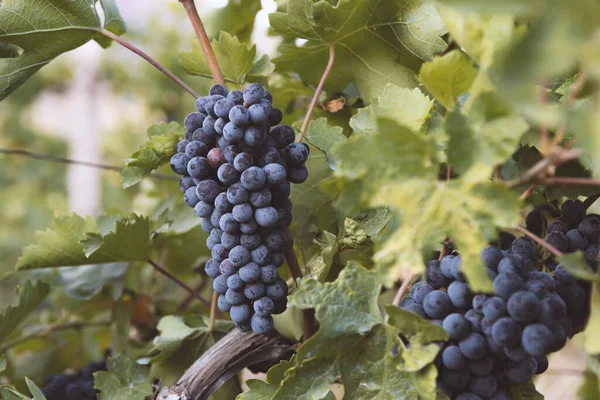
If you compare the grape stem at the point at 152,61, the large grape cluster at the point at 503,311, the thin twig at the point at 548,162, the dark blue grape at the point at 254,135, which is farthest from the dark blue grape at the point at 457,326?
the grape stem at the point at 152,61

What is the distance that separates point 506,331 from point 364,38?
349 mm

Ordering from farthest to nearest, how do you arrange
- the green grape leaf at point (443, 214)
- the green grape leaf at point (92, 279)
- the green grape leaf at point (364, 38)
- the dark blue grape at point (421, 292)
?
the green grape leaf at point (92, 279) → the green grape leaf at point (364, 38) → the dark blue grape at point (421, 292) → the green grape leaf at point (443, 214)

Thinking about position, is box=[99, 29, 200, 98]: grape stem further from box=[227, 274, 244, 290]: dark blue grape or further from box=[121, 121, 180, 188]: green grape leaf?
box=[227, 274, 244, 290]: dark blue grape

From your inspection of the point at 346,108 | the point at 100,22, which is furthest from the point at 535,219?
the point at 100,22

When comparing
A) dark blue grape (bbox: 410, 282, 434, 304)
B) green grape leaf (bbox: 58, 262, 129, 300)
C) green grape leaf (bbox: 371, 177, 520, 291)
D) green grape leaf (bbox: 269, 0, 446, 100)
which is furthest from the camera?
green grape leaf (bbox: 58, 262, 129, 300)

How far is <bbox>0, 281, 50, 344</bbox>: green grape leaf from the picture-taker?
2.22ft

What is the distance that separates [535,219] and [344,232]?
0.62 ft

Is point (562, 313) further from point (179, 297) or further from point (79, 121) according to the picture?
point (79, 121)

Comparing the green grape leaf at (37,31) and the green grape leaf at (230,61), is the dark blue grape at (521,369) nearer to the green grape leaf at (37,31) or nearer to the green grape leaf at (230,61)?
the green grape leaf at (230,61)

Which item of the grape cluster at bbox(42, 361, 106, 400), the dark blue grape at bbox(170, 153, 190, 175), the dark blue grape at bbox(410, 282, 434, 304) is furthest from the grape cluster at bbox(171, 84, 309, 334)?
the grape cluster at bbox(42, 361, 106, 400)

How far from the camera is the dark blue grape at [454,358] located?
0.41m

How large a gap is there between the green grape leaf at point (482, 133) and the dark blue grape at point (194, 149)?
0.77ft

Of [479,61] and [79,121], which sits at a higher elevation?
[479,61]

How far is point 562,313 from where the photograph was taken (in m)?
0.41
